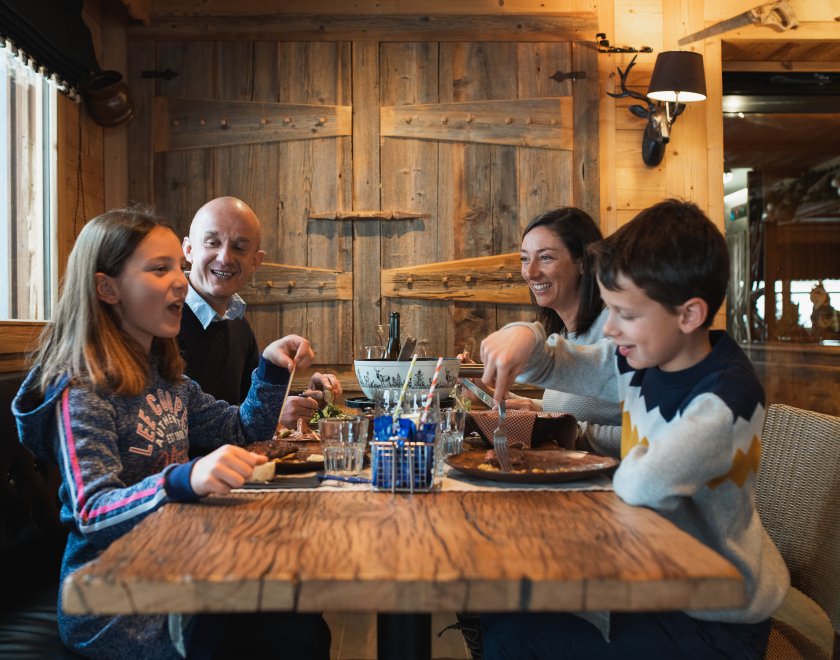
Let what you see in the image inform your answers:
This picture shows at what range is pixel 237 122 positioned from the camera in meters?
3.90

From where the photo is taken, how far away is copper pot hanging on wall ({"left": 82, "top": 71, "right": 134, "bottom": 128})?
3.57 m

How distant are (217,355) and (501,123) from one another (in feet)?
6.53

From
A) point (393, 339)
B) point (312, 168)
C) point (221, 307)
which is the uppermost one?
point (312, 168)

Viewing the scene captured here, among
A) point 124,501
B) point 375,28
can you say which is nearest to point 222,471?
point 124,501

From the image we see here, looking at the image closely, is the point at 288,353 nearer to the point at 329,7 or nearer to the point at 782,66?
the point at 329,7

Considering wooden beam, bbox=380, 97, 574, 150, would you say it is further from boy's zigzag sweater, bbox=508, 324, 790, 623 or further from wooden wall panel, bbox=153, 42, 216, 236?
boy's zigzag sweater, bbox=508, 324, 790, 623

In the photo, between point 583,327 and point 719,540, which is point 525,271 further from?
point 719,540

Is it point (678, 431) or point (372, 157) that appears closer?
point (678, 431)

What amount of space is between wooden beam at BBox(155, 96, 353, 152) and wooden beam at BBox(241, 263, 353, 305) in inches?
23.9

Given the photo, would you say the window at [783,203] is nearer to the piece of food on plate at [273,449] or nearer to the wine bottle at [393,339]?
the wine bottle at [393,339]

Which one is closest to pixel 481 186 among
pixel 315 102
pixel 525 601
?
pixel 315 102

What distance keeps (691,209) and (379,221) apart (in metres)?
2.65

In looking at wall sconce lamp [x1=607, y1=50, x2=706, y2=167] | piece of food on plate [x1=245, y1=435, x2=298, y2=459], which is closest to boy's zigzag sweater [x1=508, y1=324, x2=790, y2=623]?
piece of food on plate [x1=245, y1=435, x2=298, y2=459]

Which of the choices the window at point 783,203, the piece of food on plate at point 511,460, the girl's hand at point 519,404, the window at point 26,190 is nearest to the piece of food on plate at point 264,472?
the piece of food on plate at point 511,460
